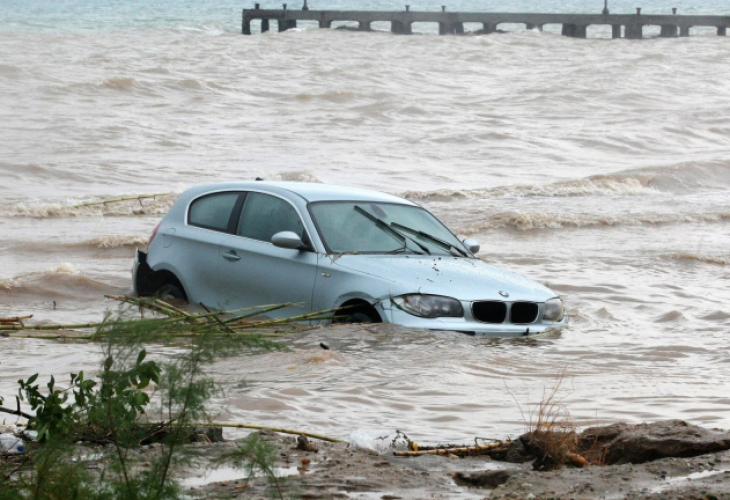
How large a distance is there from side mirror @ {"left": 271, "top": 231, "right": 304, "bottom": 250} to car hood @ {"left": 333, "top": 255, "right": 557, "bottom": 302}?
0.35 meters

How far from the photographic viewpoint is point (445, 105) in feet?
127

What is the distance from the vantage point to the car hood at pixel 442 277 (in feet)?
25.8

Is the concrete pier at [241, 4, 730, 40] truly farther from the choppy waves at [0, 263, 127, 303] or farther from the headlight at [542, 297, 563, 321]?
the headlight at [542, 297, 563, 321]

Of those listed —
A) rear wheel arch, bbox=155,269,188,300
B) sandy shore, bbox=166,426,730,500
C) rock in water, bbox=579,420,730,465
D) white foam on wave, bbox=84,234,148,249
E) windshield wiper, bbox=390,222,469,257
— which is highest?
windshield wiper, bbox=390,222,469,257

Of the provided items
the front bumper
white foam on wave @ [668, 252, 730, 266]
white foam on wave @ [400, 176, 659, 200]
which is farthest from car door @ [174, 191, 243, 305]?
white foam on wave @ [400, 176, 659, 200]

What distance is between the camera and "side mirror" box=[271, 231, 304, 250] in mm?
8180

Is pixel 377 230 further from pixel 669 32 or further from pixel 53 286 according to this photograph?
pixel 669 32

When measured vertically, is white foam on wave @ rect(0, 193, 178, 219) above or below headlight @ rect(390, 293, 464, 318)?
below

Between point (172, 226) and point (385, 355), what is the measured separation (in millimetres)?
2870

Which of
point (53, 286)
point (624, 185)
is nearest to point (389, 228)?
point (53, 286)

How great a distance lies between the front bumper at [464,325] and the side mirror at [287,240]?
3.15 ft

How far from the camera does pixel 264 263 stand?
27.8ft

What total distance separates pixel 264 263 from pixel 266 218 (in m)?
0.50

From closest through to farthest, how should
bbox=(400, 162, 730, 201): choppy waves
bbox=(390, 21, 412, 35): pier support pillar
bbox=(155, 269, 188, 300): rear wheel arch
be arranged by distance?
bbox=(155, 269, 188, 300): rear wheel arch
bbox=(400, 162, 730, 201): choppy waves
bbox=(390, 21, 412, 35): pier support pillar
